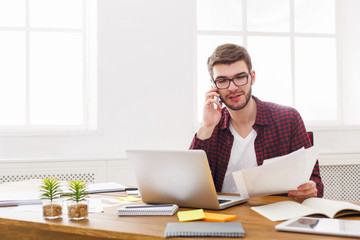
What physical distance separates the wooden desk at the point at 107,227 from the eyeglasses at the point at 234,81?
700 mm

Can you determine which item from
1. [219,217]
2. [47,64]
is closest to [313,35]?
[47,64]

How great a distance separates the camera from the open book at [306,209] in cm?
130

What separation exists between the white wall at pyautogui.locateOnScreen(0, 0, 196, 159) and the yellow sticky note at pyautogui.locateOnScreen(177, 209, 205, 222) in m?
1.90

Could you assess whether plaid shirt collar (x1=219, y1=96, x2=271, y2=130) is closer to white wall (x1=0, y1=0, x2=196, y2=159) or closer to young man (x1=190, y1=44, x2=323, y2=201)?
young man (x1=190, y1=44, x2=323, y2=201)

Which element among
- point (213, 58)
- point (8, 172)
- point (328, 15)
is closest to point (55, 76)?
point (8, 172)

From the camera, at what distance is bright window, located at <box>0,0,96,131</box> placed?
11.1 feet

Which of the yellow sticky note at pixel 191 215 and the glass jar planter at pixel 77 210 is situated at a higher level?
the glass jar planter at pixel 77 210

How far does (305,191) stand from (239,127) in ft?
2.23

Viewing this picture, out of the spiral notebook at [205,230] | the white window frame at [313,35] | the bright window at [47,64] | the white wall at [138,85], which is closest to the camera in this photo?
the spiral notebook at [205,230]

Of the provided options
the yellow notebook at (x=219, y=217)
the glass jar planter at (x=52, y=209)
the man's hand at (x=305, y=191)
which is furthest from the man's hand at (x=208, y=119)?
the glass jar planter at (x=52, y=209)

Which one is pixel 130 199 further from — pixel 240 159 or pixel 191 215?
pixel 240 159

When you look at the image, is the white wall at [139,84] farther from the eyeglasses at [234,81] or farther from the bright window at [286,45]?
the eyeglasses at [234,81]

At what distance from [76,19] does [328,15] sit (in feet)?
7.21

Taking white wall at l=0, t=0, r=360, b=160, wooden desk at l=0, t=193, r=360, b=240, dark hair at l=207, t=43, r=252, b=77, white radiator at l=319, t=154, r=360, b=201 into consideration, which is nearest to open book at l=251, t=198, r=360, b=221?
wooden desk at l=0, t=193, r=360, b=240
